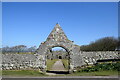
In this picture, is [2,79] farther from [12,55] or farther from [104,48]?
[104,48]

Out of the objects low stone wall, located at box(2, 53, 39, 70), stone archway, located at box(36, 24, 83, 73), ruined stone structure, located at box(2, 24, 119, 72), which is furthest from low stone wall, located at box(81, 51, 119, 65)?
low stone wall, located at box(2, 53, 39, 70)

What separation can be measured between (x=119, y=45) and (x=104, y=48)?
107 inches

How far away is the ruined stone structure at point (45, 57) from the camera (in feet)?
67.2

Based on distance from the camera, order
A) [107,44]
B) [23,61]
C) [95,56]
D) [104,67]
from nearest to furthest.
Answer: [104,67] → [23,61] → [95,56] → [107,44]

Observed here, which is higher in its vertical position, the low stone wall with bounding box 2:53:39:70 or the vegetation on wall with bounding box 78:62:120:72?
the low stone wall with bounding box 2:53:39:70

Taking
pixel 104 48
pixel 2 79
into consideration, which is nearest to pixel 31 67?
pixel 2 79

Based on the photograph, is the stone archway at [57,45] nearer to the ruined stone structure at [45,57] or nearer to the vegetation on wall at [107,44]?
the ruined stone structure at [45,57]

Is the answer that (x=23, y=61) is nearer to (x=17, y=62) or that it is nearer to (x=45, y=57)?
(x=17, y=62)

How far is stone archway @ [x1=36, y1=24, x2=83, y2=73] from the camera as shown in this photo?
67.9ft

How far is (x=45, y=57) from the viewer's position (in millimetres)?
20953

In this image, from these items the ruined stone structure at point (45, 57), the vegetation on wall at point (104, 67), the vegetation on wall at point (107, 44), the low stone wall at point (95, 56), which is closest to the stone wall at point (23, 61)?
the ruined stone structure at point (45, 57)

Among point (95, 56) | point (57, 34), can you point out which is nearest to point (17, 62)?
point (57, 34)

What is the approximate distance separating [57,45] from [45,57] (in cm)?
161

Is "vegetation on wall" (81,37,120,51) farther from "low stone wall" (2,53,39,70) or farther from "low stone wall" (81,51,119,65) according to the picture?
"low stone wall" (2,53,39,70)
